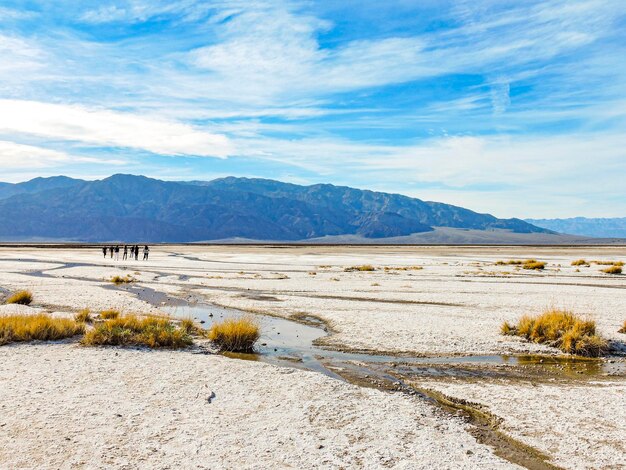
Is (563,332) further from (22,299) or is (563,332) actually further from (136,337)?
(22,299)

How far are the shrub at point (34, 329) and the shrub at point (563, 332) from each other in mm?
11797

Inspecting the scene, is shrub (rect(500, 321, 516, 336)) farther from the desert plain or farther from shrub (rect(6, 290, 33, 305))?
shrub (rect(6, 290, 33, 305))

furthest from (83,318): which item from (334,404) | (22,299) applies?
(334,404)

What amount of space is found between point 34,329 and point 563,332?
13438mm

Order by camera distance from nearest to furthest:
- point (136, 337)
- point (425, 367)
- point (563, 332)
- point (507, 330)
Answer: point (425, 367) → point (136, 337) → point (563, 332) → point (507, 330)

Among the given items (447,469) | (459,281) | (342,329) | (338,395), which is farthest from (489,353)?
(459,281)

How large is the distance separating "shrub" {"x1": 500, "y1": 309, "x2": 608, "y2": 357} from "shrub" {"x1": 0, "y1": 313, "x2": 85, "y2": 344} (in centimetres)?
1180

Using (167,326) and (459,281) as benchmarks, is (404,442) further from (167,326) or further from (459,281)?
(459,281)

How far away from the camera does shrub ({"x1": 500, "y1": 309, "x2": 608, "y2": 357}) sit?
1270 centimetres

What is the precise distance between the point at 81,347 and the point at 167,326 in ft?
6.78

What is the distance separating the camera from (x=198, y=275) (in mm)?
36969

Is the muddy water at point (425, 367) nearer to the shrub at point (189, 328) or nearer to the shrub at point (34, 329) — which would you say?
the shrub at point (189, 328)

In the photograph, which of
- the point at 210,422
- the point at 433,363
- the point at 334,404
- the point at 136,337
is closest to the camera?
the point at 210,422

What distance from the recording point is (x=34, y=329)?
1294 centimetres
